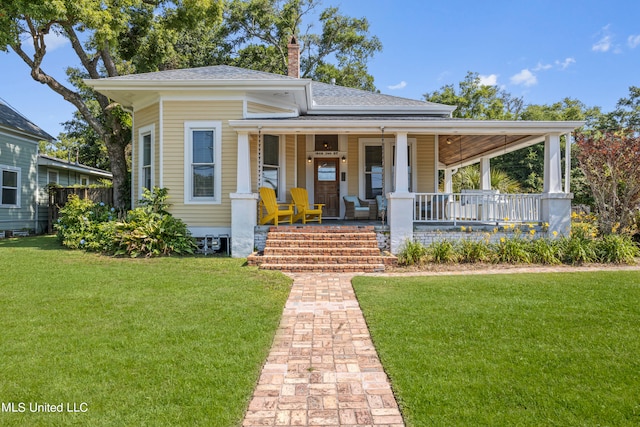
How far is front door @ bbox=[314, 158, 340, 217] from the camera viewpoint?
37.1 feet

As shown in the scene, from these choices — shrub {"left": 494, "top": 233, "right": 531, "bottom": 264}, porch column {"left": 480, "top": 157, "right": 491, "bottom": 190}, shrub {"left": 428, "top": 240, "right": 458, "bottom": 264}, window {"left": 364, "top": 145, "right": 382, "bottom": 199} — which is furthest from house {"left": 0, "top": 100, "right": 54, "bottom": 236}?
porch column {"left": 480, "top": 157, "right": 491, "bottom": 190}

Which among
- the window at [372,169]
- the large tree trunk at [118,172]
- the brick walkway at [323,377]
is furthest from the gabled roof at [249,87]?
the brick walkway at [323,377]

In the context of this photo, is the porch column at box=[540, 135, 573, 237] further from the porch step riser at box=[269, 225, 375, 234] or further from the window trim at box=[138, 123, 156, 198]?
the window trim at box=[138, 123, 156, 198]

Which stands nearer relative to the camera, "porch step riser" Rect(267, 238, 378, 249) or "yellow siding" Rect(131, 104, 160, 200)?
"porch step riser" Rect(267, 238, 378, 249)

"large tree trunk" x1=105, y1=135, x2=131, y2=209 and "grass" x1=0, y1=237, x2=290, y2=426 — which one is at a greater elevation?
"large tree trunk" x1=105, y1=135, x2=131, y2=209

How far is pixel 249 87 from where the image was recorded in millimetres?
8773

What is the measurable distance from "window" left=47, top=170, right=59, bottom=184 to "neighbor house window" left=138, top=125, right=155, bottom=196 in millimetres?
8846

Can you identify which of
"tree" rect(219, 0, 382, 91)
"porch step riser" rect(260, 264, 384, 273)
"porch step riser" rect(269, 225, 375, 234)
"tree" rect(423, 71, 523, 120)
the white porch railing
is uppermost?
"tree" rect(219, 0, 382, 91)

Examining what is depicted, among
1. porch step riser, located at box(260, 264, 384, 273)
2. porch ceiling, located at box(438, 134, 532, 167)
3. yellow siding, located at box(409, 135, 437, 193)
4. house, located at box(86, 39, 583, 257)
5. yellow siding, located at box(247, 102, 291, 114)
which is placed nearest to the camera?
porch step riser, located at box(260, 264, 384, 273)

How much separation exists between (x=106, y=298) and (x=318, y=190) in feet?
23.8

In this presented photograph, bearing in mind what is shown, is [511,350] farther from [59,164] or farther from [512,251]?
[59,164]

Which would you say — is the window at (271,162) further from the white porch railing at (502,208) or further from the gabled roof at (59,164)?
the gabled roof at (59,164)

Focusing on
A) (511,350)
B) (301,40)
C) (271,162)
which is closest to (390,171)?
(271,162)

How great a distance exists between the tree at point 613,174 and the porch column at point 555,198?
1046 mm
